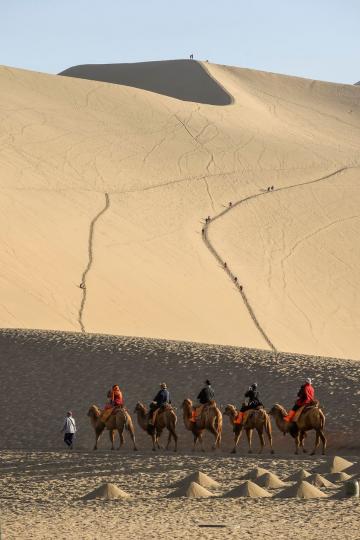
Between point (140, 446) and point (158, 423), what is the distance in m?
1.31

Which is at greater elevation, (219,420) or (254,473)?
(219,420)

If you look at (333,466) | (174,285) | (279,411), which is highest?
(174,285)

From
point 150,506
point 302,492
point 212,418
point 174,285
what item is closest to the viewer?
point 150,506

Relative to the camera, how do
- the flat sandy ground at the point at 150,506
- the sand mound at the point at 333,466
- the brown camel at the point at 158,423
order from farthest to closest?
the brown camel at the point at 158,423 → the sand mound at the point at 333,466 → the flat sandy ground at the point at 150,506

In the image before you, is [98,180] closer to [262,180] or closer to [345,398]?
[262,180]

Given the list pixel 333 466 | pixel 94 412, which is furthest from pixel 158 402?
pixel 333 466

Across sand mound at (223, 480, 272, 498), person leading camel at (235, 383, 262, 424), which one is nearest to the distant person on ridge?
person leading camel at (235, 383, 262, 424)

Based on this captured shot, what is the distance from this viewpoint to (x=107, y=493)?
1697 cm

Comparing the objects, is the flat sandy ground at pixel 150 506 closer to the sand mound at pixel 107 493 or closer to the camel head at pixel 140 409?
the sand mound at pixel 107 493

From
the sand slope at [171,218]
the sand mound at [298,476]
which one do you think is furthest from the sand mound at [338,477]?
the sand slope at [171,218]

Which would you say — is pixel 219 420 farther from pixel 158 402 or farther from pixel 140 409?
pixel 140 409

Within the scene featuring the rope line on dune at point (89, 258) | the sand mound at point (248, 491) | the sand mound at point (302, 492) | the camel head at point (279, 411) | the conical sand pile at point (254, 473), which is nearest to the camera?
the sand mound at point (302, 492)

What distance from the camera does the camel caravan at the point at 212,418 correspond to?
21.5m

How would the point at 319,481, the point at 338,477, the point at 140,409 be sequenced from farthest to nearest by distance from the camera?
the point at 140,409 < the point at 338,477 < the point at 319,481
